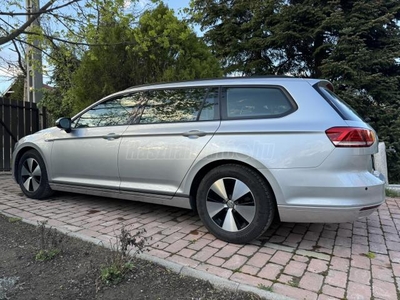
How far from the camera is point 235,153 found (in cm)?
297

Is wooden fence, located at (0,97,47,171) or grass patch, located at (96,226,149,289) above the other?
wooden fence, located at (0,97,47,171)

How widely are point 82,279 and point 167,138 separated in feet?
5.19

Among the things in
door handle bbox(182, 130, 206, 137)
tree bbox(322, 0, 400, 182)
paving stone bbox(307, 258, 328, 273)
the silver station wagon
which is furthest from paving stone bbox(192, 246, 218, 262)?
tree bbox(322, 0, 400, 182)

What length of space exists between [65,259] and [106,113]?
6.42 ft

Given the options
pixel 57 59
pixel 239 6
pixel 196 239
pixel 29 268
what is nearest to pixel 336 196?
pixel 196 239

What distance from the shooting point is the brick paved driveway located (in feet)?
7.74

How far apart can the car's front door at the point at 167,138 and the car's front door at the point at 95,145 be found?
17 centimetres

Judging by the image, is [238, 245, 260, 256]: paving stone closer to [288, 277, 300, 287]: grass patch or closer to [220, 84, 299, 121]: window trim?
[288, 277, 300, 287]: grass patch

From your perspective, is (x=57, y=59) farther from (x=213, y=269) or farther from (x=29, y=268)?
(x=213, y=269)

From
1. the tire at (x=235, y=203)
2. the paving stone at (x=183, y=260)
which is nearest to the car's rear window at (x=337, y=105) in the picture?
the tire at (x=235, y=203)

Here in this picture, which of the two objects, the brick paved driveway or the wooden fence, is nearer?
the brick paved driveway

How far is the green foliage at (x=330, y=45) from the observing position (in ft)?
25.6

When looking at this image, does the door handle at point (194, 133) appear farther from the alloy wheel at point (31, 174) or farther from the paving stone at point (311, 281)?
the alloy wheel at point (31, 174)

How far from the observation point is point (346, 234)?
11.1 feet
